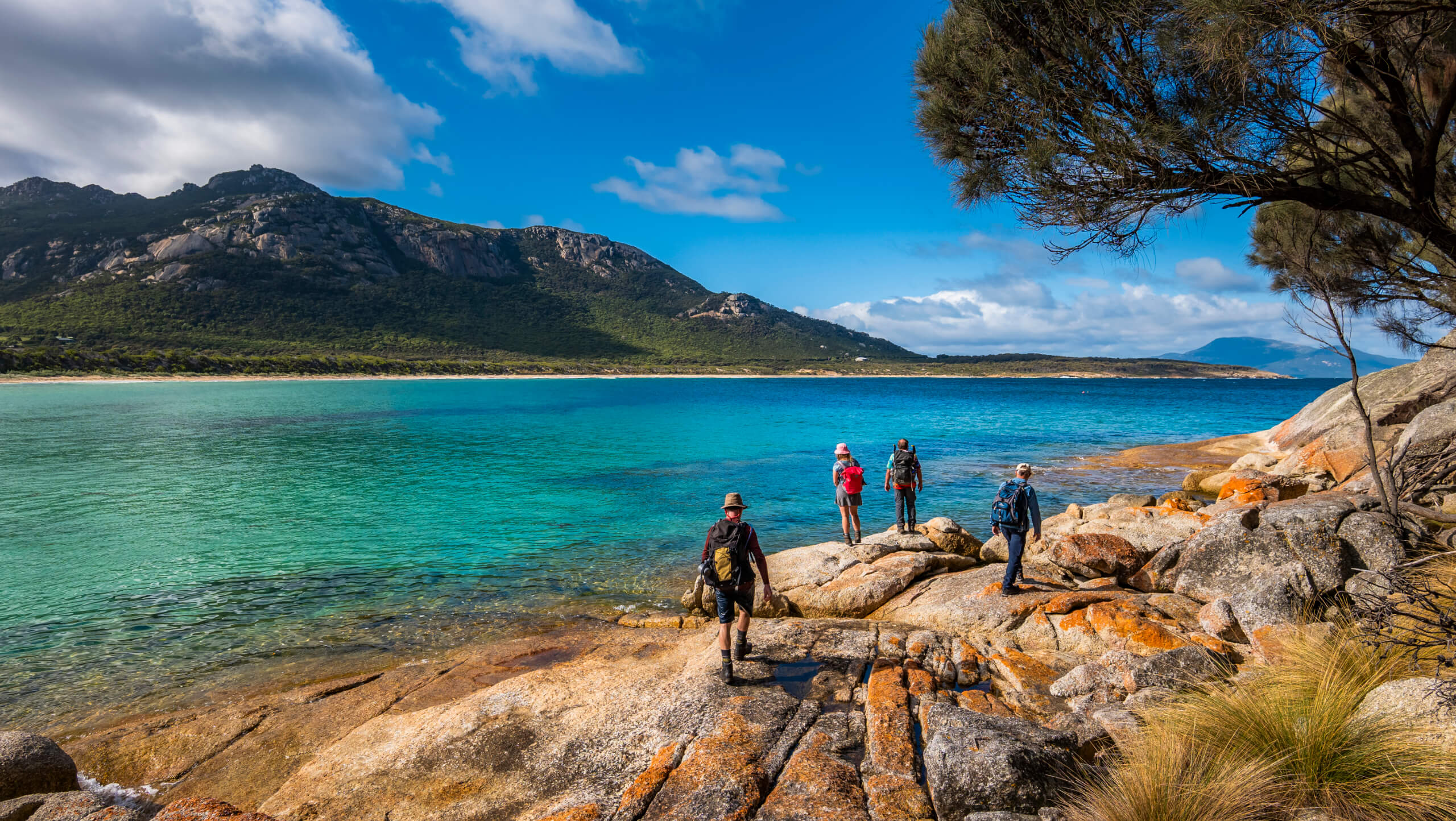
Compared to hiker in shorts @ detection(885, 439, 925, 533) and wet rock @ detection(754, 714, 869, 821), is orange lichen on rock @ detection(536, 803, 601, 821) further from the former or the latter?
hiker in shorts @ detection(885, 439, 925, 533)

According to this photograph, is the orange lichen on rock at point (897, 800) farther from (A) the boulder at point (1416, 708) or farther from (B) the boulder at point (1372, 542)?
(B) the boulder at point (1372, 542)

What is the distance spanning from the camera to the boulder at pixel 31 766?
5.53m

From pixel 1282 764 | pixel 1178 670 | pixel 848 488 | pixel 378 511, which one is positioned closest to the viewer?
pixel 1282 764

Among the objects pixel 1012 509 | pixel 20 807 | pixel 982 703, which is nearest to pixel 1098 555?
pixel 1012 509

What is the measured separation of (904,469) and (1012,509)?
13.8ft

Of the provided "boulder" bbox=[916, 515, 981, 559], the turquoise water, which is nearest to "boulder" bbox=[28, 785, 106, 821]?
the turquoise water

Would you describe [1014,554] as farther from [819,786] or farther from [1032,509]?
[819,786]

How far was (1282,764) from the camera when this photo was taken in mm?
4469

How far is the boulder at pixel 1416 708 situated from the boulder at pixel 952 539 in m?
8.35

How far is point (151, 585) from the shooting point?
531 inches

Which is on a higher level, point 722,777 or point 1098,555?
point 1098,555

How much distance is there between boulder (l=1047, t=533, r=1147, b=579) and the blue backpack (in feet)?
6.25

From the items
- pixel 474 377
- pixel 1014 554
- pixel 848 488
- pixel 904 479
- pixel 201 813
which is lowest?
pixel 201 813

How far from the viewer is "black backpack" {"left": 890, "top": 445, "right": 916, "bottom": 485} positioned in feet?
46.5
